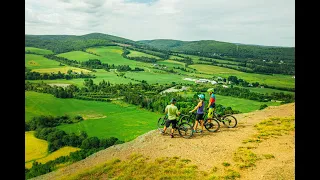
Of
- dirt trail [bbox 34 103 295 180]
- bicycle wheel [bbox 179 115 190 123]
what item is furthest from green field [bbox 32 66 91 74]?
bicycle wheel [bbox 179 115 190 123]

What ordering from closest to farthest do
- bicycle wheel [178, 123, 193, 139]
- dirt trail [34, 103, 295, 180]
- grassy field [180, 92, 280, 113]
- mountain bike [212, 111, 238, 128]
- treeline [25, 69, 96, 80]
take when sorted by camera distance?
dirt trail [34, 103, 295, 180] < bicycle wheel [178, 123, 193, 139] < mountain bike [212, 111, 238, 128] < grassy field [180, 92, 280, 113] < treeline [25, 69, 96, 80]

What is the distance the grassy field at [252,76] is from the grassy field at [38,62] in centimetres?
5927

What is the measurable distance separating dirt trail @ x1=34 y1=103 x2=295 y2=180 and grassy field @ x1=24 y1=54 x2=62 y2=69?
90567mm

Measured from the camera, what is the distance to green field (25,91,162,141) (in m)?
45.5

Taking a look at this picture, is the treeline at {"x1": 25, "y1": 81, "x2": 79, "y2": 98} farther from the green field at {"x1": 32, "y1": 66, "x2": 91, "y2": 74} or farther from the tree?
the tree

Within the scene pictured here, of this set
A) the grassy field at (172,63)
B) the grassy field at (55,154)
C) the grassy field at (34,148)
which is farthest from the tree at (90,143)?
the grassy field at (172,63)

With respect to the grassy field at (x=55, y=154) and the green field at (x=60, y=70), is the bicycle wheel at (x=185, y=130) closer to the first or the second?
the grassy field at (x=55, y=154)

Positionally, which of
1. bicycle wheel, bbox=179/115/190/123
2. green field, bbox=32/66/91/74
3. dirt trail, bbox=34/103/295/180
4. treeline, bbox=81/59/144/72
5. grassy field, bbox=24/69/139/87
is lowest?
dirt trail, bbox=34/103/295/180

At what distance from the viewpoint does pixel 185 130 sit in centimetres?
1322

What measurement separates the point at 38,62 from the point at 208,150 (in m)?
103

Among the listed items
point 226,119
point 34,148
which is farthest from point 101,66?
point 226,119
